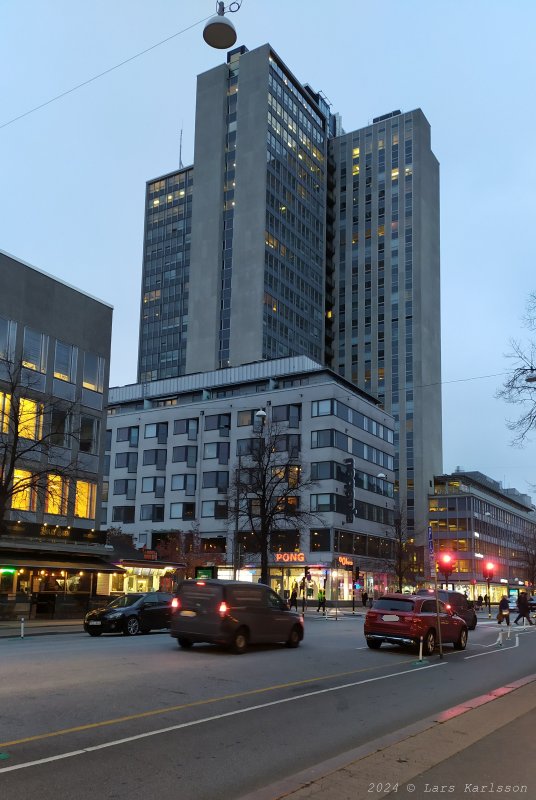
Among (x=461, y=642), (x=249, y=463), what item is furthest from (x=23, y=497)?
(x=249, y=463)

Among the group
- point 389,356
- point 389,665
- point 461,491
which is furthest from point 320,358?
point 389,665

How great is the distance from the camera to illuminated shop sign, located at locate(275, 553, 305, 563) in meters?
73.8

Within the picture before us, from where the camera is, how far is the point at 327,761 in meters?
7.36

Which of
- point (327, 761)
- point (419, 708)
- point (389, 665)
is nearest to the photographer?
point (327, 761)

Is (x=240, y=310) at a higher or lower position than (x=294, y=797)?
higher

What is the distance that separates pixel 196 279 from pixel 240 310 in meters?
12.3

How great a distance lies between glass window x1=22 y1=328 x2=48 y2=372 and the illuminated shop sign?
1638 inches

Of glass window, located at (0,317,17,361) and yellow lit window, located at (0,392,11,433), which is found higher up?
glass window, located at (0,317,17,361)

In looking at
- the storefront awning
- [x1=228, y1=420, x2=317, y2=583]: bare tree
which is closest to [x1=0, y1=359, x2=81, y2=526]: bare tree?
the storefront awning

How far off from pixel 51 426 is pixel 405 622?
23.1m

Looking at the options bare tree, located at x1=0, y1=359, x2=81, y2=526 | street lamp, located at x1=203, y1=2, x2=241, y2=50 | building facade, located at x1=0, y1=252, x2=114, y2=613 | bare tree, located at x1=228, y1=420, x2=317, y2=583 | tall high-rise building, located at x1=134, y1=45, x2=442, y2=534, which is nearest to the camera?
street lamp, located at x1=203, y1=2, x2=241, y2=50

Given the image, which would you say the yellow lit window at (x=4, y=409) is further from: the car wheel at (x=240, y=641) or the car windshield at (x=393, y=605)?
the car windshield at (x=393, y=605)

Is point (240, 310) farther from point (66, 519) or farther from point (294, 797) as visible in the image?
point (294, 797)

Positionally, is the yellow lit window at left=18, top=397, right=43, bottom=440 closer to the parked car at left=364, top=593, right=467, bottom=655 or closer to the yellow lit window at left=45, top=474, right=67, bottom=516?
the yellow lit window at left=45, top=474, right=67, bottom=516
